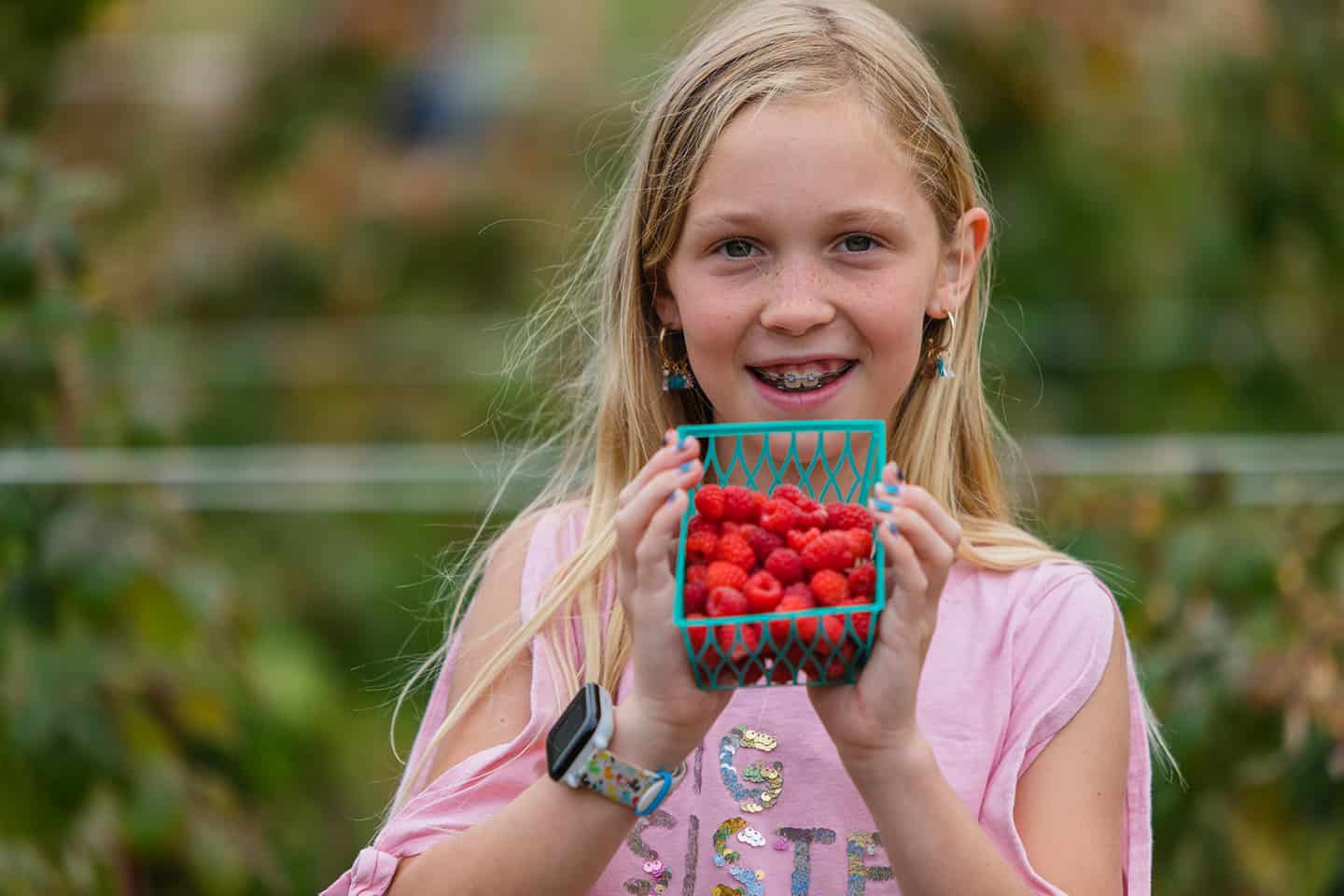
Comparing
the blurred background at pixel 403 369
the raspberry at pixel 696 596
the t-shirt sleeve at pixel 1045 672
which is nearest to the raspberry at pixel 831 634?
the raspberry at pixel 696 596

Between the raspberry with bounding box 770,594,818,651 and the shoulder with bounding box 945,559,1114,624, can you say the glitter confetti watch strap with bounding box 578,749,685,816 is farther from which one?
the shoulder with bounding box 945,559,1114,624

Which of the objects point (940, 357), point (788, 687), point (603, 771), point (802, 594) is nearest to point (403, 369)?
point (940, 357)

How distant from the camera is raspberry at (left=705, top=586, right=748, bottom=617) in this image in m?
1.40

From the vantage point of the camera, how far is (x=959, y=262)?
6.31 ft

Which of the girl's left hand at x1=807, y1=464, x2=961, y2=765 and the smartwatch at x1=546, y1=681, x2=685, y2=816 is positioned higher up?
the girl's left hand at x1=807, y1=464, x2=961, y2=765

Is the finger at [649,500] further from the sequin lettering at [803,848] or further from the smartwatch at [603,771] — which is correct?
the sequin lettering at [803,848]

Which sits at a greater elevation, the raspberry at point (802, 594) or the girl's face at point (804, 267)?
the girl's face at point (804, 267)

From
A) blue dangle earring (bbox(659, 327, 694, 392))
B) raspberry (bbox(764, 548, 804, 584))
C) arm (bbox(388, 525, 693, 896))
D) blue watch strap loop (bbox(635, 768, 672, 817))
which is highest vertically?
blue dangle earring (bbox(659, 327, 694, 392))

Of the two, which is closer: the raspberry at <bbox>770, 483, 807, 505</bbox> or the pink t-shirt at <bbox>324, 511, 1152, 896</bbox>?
the raspberry at <bbox>770, 483, 807, 505</bbox>

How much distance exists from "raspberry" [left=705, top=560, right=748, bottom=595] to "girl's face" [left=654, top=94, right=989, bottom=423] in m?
0.34

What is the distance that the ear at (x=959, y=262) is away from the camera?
189 cm

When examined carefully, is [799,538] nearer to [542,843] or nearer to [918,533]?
[918,533]

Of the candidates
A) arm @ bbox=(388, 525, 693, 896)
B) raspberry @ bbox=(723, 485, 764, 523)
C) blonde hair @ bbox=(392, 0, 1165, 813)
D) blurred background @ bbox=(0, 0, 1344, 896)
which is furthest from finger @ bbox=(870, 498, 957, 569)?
blurred background @ bbox=(0, 0, 1344, 896)

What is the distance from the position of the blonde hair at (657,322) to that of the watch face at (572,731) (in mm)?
213
